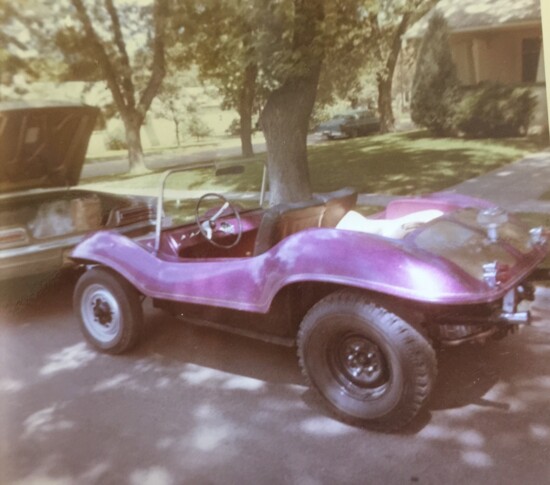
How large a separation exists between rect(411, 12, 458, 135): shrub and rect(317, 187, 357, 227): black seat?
1147 millimetres

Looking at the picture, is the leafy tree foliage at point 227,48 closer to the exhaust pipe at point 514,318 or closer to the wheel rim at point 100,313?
the wheel rim at point 100,313

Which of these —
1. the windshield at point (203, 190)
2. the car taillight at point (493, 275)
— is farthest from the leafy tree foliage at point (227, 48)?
the car taillight at point (493, 275)

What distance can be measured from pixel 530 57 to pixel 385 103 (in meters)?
2.06

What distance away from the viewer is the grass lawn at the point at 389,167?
3459mm

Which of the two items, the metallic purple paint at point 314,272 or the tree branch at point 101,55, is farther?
the tree branch at point 101,55

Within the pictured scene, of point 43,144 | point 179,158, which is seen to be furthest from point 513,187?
point 43,144

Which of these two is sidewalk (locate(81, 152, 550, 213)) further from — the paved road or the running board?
the running board

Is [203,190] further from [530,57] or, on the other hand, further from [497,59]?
[530,57]

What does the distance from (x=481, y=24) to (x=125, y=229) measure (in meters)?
2.62

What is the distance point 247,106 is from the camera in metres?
3.39

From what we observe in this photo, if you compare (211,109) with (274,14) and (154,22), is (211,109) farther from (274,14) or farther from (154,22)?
(274,14)

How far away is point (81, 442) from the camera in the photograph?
218 centimetres

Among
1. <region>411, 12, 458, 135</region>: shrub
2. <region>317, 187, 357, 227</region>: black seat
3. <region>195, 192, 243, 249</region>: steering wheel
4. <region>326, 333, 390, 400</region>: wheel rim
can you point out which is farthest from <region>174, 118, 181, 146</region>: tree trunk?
<region>326, 333, 390, 400</region>: wheel rim

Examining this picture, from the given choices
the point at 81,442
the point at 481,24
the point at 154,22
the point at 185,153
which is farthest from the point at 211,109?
the point at 81,442
